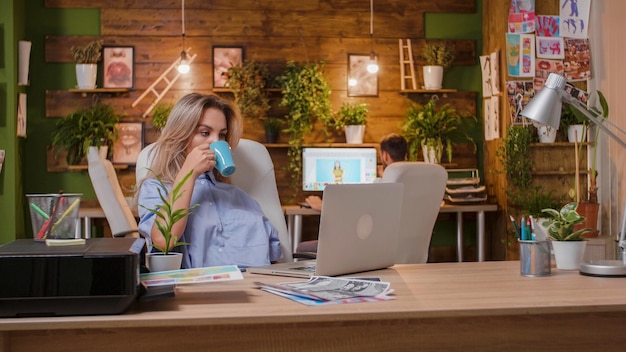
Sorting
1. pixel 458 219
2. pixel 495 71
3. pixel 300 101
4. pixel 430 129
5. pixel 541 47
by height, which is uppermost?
pixel 541 47

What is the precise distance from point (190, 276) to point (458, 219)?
167 inches

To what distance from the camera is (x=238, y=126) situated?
3.00m

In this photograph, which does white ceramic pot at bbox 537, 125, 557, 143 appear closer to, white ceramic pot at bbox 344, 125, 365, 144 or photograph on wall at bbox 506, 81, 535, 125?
photograph on wall at bbox 506, 81, 535, 125

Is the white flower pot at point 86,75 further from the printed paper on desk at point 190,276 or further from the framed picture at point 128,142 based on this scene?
the printed paper on desk at point 190,276

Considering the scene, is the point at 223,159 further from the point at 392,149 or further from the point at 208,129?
the point at 392,149

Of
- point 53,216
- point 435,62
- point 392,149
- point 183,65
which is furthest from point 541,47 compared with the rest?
point 53,216

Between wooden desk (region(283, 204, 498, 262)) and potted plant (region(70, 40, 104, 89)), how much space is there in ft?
5.20

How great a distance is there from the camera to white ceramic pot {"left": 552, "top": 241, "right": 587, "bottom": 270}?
2.34 m

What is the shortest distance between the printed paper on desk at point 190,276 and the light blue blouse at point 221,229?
2.36 ft

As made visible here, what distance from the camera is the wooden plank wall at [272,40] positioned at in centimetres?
598

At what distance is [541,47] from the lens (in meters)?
5.65

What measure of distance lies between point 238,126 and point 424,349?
142 cm

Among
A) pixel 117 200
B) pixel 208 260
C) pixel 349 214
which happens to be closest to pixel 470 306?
pixel 349 214

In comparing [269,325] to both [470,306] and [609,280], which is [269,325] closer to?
[470,306]
